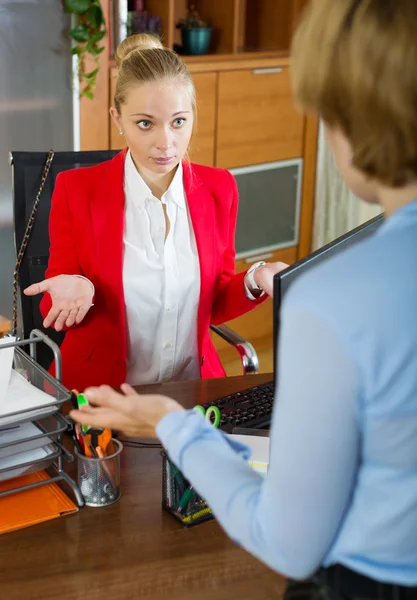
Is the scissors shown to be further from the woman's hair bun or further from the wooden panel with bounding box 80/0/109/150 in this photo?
the wooden panel with bounding box 80/0/109/150

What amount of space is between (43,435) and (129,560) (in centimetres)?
26

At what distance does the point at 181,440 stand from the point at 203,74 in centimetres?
293

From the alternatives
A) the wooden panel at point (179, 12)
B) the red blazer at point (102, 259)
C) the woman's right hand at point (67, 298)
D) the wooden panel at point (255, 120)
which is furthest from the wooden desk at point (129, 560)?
the wooden panel at point (179, 12)

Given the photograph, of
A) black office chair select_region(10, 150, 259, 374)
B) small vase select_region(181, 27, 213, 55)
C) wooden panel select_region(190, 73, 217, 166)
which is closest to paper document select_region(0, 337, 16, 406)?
black office chair select_region(10, 150, 259, 374)

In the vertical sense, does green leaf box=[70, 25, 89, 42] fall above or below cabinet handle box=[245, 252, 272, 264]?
above

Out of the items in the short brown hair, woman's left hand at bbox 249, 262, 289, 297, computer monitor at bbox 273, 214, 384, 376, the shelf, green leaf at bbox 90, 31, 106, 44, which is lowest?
woman's left hand at bbox 249, 262, 289, 297

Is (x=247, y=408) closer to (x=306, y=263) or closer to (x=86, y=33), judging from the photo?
(x=306, y=263)

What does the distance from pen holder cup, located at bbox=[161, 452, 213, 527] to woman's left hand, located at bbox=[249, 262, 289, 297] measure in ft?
2.24

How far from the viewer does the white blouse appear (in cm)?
200

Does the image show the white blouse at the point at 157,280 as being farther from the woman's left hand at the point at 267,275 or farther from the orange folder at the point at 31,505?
the orange folder at the point at 31,505

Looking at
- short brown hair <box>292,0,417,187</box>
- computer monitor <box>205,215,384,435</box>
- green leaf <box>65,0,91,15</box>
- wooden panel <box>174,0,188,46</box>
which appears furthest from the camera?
wooden panel <box>174,0,188,46</box>

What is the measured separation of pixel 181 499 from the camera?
51.9 inches

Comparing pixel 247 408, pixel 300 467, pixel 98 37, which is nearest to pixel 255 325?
pixel 98 37

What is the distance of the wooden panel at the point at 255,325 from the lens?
13.2 ft
